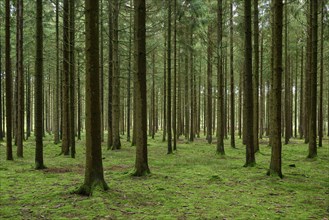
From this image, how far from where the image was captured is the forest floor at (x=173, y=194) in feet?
20.4

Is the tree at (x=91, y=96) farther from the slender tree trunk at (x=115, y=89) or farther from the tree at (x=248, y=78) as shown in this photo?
the slender tree trunk at (x=115, y=89)

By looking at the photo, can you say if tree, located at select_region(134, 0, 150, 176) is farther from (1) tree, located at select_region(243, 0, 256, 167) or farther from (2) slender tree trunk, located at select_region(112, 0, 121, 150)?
(2) slender tree trunk, located at select_region(112, 0, 121, 150)

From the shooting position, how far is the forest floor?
6.23 m

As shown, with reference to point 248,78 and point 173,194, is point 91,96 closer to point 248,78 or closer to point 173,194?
point 173,194

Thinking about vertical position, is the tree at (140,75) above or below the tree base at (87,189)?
above

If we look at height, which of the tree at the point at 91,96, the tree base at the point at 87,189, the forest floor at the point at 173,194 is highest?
the tree at the point at 91,96

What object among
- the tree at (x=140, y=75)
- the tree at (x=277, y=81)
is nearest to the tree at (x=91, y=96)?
the tree at (x=140, y=75)

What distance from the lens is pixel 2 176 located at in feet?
34.1

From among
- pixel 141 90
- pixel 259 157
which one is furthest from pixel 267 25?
pixel 141 90

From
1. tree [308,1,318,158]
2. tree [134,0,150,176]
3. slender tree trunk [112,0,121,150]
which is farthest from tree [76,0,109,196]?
tree [308,1,318,158]

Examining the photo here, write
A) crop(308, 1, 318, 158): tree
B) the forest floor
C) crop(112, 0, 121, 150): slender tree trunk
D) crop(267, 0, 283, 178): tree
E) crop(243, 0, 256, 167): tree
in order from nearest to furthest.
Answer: the forest floor → crop(267, 0, 283, 178): tree → crop(243, 0, 256, 167): tree → crop(308, 1, 318, 158): tree → crop(112, 0, 121, 150): slender tree trunk

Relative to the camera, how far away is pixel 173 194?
313 inches

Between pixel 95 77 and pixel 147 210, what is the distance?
338 centimetres

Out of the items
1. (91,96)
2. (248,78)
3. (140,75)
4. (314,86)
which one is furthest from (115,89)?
(91,96)
